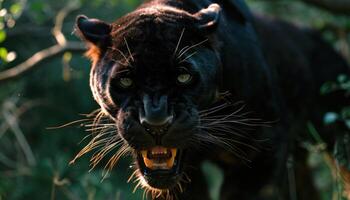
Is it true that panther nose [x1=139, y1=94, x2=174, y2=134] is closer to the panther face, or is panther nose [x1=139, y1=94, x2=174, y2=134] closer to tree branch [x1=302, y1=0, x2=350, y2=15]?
the panther face

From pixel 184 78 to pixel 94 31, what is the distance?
76cm

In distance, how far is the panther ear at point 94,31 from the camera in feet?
16.0

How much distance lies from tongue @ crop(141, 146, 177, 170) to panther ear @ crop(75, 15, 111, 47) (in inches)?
31.1

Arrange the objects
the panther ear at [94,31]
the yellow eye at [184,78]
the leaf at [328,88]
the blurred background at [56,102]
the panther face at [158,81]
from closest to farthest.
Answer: the panther face at [158,81] < the yellow eye at [184,78] < the panther ear at [94,31] < the leaf at [328,88] < the blurred background at [56,102]

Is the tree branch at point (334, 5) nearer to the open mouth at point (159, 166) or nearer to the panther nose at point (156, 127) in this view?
the open mouth at point (159, 166)

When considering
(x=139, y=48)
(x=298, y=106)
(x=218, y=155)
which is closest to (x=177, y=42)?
(x=139, y=48)

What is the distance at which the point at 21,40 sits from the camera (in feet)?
38.2

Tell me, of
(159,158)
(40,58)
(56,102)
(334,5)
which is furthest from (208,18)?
(56,102)

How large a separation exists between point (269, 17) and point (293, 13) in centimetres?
277

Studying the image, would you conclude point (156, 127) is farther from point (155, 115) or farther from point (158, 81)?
point (158, 81)

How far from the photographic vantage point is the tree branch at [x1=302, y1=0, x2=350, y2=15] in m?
7.25

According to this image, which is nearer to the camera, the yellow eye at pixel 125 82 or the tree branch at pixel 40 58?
the yellow eye at pixel 125 82

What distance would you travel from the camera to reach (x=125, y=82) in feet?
14.6

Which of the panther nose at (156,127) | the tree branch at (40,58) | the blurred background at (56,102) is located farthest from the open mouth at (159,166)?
the blurred background at (56,102)
